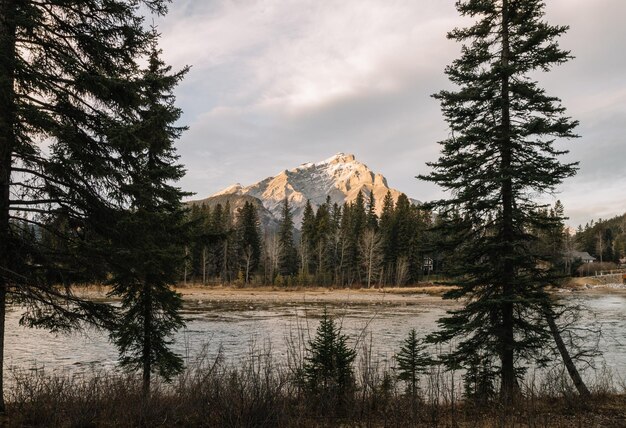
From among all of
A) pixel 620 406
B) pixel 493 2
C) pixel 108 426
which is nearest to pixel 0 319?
pixel 108 426

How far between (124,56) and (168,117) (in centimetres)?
145

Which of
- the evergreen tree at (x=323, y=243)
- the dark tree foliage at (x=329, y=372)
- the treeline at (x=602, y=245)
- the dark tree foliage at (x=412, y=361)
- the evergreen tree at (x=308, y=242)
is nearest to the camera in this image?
the dark tree foliage at (x=329, y=372)

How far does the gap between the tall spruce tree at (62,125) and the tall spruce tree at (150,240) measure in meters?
0.42

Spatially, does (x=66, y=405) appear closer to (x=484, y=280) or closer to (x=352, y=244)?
(x=484, y=280)

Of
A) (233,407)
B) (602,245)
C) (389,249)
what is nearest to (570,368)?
(233,407)

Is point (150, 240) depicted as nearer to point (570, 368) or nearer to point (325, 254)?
point (570, 368)

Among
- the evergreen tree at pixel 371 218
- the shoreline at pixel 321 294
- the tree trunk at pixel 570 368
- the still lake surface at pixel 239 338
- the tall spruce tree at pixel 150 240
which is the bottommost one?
the shoreline at pixel 321 294

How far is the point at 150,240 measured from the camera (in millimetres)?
8828

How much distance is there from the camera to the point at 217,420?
5793mm

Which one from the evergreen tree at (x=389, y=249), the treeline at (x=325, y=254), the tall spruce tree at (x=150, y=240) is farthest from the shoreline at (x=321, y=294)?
the tall spruce tree at (x=150, y=240)

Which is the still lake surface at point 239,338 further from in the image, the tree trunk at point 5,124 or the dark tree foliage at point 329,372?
the tree trunk at point 5,124

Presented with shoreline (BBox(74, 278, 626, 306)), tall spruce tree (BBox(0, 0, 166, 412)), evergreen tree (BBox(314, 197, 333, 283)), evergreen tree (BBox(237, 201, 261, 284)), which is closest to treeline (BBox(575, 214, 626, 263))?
shoreline (BBox(74, 278, 626, 306))

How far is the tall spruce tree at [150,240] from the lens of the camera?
809 centimetres

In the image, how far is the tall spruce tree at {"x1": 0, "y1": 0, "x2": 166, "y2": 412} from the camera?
6961mm
